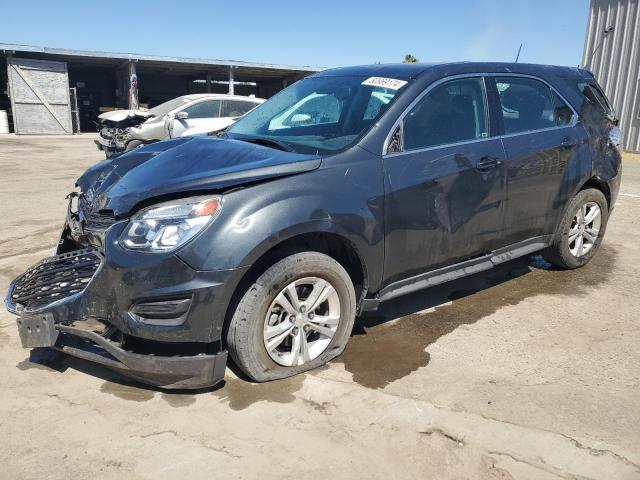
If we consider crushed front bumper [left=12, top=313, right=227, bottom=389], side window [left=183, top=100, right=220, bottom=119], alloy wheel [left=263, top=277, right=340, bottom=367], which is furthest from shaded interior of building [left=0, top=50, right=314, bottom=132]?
alloy wheel [left=263, top=277, right=340, bottom=367]

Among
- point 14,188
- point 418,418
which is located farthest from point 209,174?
point 14,188

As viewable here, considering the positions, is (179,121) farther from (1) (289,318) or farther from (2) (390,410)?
(2) (390,410)

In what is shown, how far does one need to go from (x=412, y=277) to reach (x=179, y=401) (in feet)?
5.37

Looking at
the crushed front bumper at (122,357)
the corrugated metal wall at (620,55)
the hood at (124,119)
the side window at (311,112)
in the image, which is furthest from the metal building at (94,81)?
the crushed front bumper at (122,357)

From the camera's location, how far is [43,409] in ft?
9.15

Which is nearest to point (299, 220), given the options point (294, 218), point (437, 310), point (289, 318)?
point (294, 218)

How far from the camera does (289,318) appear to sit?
3.01m

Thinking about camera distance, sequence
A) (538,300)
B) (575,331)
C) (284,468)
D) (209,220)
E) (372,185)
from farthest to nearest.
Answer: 1. (538,300)
2. (575,331)
3. (372,185)
4. (209,220)
5. (284,468)

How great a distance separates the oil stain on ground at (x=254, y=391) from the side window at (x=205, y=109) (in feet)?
34.0

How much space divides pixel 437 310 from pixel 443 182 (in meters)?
1.14

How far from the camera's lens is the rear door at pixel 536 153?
13.0 ft

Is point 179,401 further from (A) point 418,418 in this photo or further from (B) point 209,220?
(A) point 418,418

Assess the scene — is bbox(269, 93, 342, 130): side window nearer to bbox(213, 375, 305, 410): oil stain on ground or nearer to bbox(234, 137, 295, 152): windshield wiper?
bbox(234, 137, 295, 152): windshield wiper

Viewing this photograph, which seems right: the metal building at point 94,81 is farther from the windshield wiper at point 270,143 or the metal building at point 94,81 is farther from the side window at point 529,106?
the side window at point 529,106
